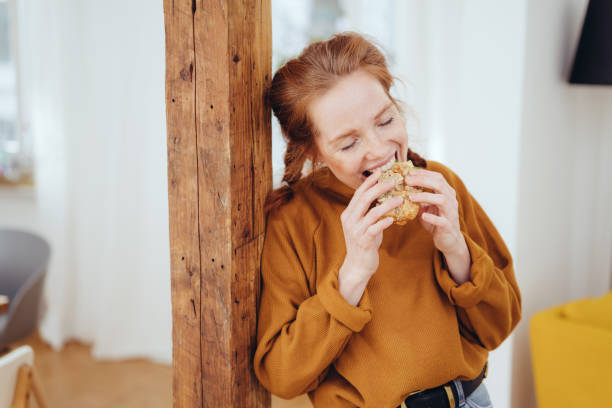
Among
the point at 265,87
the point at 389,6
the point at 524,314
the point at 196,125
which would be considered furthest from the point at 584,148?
the point at 196,125

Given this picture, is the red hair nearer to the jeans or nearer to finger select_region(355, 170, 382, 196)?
finger select_region(355, 170, 382, 196)

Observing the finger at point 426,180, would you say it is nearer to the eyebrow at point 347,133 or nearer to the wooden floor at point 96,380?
the eyebrow at point 347,133

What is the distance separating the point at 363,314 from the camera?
3.52 feet

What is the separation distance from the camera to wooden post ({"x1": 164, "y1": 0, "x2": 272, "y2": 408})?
3.57 ft

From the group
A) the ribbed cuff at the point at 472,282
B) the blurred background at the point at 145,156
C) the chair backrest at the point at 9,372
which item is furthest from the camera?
the blurred background at the point at 145,156

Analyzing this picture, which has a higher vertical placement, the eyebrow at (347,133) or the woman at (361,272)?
the eyebrow at (347,133)

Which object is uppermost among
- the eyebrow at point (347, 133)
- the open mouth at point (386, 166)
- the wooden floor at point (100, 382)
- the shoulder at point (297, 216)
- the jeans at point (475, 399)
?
the eyebrow at point (347, 133)

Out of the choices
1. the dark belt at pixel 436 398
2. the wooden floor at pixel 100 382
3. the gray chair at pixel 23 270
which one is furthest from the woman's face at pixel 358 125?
the wooden floor at pixel 100 382

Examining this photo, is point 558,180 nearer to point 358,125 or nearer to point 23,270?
point 358,125

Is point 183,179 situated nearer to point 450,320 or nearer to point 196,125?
point 196,125

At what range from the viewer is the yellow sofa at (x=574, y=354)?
170cm

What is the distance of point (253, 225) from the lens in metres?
1.21

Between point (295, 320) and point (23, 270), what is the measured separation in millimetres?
2051

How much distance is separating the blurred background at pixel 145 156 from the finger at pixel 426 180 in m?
1.05
